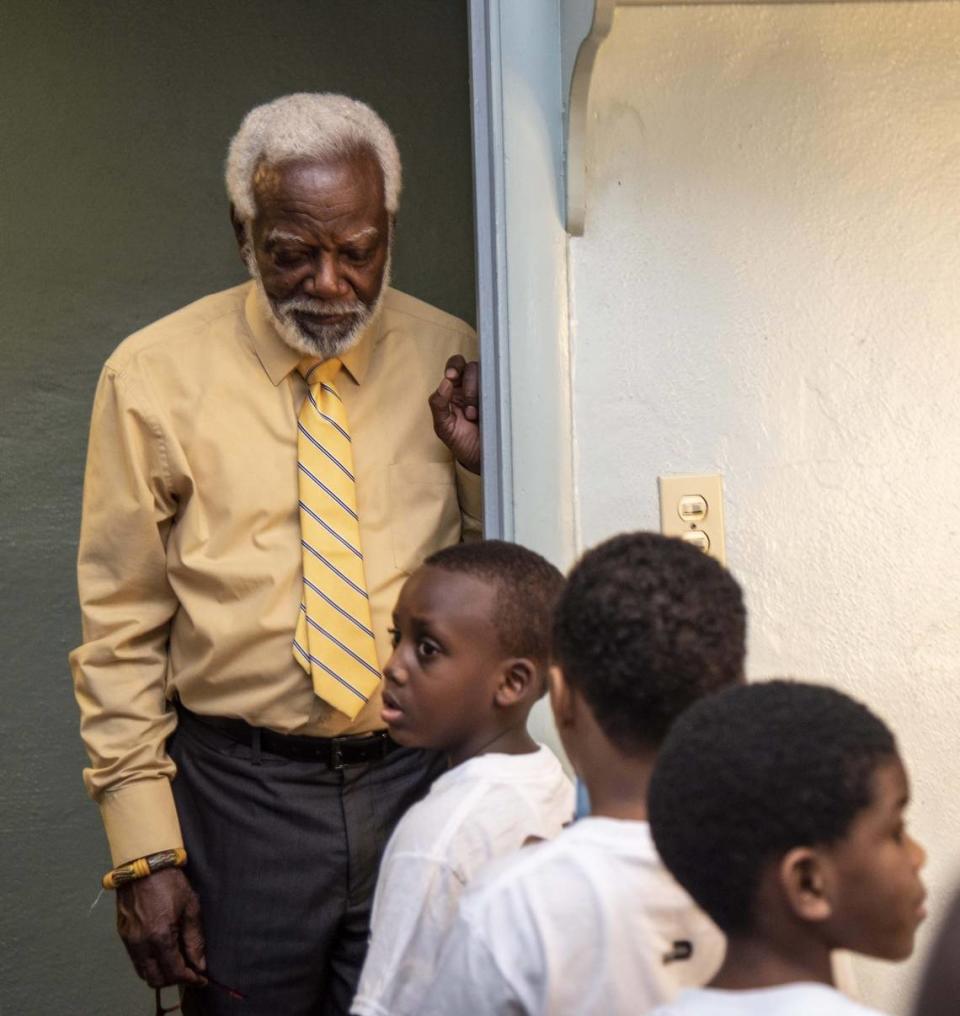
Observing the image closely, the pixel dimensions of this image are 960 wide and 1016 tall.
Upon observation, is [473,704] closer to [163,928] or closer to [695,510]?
[695,510]

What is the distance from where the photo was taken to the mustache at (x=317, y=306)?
8.04 ft

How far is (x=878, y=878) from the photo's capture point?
49.2 inches

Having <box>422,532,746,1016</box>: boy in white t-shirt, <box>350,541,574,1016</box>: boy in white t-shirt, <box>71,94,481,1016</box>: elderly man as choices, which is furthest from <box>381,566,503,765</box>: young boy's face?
<box>71,94,481,1016</box>: elderly man

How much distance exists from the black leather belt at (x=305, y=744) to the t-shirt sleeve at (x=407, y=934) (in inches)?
28.4

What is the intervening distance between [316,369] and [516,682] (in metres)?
0.81

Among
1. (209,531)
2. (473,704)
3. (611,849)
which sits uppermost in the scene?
(209,531)

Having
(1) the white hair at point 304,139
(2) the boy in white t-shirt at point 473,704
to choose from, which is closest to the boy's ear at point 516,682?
(2) the boy in white t-shirt at point 473,704

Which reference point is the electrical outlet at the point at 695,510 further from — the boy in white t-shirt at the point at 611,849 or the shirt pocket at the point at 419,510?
the boy in white t-shirt at the point at 611,849

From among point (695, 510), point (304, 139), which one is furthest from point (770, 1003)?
point (304, 139)

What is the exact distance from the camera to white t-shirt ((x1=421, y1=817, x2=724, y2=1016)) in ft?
4.80

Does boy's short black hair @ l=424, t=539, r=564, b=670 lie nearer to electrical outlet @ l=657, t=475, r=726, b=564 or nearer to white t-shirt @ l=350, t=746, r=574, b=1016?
white t-shirt @ l=350, t=746, r=574, b=1016

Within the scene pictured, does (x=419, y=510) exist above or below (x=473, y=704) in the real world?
above

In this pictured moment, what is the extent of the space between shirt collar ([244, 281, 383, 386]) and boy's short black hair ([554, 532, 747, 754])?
3.45ft

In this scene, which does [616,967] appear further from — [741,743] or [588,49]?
[588,49]
